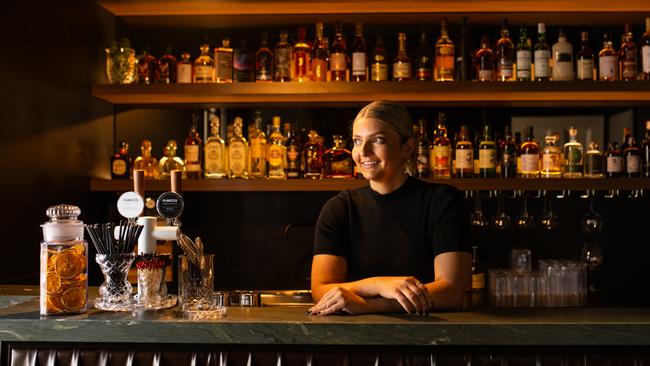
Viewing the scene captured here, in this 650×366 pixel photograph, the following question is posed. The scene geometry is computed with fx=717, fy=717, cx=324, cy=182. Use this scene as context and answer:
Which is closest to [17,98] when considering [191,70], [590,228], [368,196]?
[191,70]

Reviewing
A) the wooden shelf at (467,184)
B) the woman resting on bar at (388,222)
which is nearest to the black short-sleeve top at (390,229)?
the woman resting on bar at (388,222)

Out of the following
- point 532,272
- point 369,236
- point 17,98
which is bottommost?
point 532,272

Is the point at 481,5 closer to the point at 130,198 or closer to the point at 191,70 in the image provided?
the point at 191,70

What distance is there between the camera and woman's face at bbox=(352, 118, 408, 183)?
190cm

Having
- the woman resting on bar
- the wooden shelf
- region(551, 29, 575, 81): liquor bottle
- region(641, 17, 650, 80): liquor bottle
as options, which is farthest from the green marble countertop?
region(641, 17, 650, 80): liquor bottle

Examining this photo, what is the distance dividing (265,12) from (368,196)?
150cm

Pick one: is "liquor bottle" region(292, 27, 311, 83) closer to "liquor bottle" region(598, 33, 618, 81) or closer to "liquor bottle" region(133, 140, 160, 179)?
"liquor bottle" region(133, 140, 160, 179)

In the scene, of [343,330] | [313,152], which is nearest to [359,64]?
[313,152]

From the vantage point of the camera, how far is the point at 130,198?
1.68 metres

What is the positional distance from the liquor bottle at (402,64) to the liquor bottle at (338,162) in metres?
0.37

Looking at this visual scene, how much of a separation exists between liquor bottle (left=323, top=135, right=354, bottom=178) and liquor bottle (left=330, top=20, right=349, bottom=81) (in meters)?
0.26

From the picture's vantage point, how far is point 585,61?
3078 mm

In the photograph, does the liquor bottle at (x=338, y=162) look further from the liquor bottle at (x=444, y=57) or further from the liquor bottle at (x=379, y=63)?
the liquor bottle at (x=444, y=57)

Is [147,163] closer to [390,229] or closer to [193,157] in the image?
[193,157]
